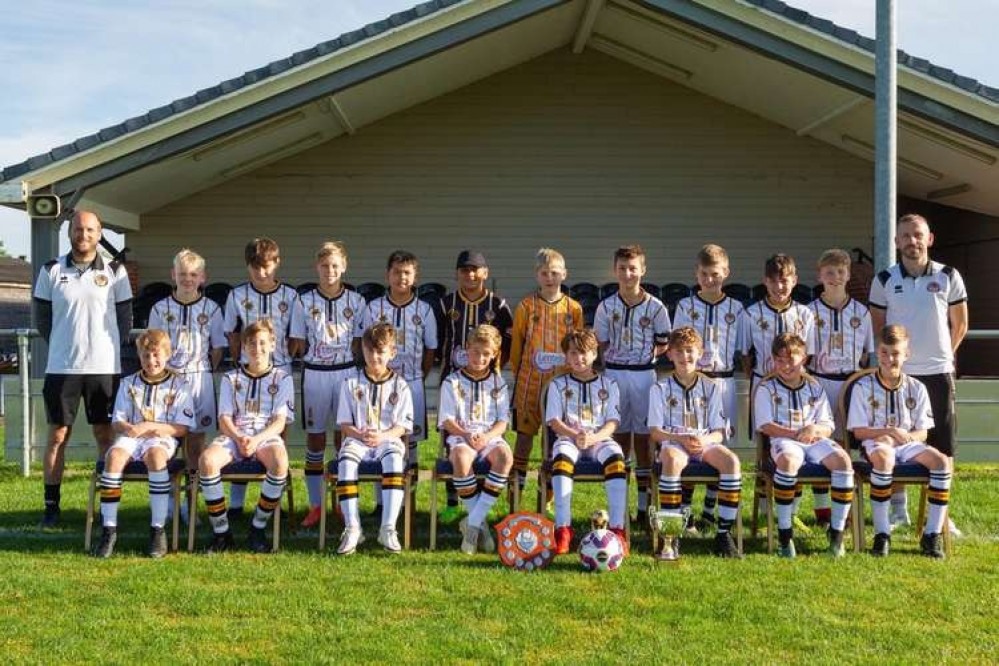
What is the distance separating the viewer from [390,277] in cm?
630

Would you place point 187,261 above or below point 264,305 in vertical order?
above

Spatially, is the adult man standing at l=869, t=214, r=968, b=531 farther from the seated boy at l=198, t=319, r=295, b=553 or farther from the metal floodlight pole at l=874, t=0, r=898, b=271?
the seated boy at l=198, t=319, r=295, b=553

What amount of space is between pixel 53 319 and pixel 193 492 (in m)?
1.54

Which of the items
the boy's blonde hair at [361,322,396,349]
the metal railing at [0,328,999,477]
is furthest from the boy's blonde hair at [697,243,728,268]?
the metal railing at [0,328,999,477]

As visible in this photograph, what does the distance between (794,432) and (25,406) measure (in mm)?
6279

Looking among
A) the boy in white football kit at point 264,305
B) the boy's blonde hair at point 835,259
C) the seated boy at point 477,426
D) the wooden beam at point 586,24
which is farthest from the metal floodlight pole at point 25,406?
→ the wooden beam at point 586,24

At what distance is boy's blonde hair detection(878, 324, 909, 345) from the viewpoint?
5738mm

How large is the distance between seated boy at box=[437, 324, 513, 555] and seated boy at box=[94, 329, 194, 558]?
5.16 ft

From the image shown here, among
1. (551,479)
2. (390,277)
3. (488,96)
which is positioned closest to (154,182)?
(488,96)

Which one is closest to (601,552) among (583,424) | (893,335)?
(583,424)

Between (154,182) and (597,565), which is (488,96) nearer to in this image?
(154,182)

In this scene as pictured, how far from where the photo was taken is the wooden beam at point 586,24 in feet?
34.7

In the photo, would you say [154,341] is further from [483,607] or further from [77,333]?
[483,607]

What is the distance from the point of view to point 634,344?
631 cm
